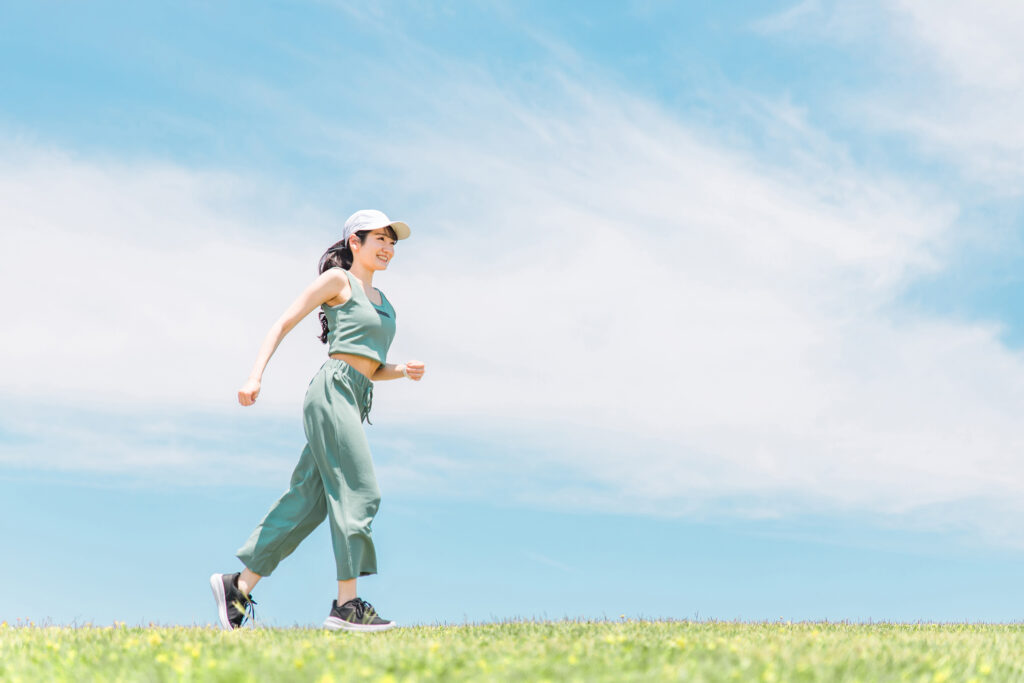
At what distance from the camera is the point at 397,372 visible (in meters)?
8.03

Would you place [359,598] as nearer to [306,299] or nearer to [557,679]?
[306,299]

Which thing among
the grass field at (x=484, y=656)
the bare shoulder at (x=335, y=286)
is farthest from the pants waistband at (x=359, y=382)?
the grass field at (x=484, y=656)

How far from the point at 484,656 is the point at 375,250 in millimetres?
3740

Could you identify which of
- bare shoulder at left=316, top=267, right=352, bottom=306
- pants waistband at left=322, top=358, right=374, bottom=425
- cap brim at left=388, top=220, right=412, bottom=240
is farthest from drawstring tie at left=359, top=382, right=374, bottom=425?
cap brim at left=388, top=220, right=412, bottom=240

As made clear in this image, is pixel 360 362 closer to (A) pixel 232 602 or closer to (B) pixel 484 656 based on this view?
(A) pixel 232 602

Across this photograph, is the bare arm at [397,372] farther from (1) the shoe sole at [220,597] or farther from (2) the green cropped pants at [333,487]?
(1) the shoe sole at [220,597]

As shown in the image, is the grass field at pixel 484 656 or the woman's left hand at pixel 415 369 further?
the woman's left hand at pixel 415 369

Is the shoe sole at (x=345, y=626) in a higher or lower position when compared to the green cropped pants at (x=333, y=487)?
lower

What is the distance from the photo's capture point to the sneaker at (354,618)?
293 inches

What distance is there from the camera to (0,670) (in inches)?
231

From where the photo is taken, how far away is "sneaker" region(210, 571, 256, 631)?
7984 mm

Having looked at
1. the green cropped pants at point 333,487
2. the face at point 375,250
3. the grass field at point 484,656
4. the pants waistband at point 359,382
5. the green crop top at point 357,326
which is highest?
the face at point 375,250

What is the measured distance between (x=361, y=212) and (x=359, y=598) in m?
3.22

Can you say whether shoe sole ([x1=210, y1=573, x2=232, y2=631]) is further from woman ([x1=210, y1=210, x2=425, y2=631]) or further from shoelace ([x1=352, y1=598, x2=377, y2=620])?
shoelace ([x1=352, y1=598, x2=377, y2=620])
